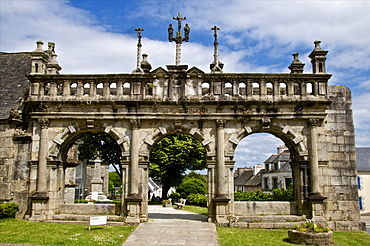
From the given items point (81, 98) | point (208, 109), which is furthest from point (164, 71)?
point (81, 98)

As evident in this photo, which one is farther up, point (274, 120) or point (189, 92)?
point (189, 92)

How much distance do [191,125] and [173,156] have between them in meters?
15.5

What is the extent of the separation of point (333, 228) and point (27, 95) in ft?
44.2

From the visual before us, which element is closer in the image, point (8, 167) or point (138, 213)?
point (138, 213)

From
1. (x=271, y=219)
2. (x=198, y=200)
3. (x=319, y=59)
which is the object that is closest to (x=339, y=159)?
(x=271, y=219)

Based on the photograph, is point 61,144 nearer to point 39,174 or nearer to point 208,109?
point 39,174

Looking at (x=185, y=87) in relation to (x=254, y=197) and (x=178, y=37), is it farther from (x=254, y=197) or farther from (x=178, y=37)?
(x=254, y=197)

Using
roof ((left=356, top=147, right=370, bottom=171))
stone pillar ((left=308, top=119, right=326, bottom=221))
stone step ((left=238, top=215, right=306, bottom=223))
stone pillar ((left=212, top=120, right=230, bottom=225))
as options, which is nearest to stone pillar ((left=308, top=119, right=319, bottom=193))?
stone pillar ((left=308, top=119, right=326, bottom=221))

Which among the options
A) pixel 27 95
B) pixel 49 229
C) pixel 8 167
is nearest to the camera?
pixel 49 229

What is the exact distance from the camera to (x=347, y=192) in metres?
13.8

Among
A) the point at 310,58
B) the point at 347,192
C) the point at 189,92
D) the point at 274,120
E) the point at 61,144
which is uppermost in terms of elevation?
the point at 310,58

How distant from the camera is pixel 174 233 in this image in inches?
458

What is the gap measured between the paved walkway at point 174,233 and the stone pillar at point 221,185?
1.64 feet

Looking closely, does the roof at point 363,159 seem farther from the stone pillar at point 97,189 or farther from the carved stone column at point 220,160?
the carved stone column at point 220,160
